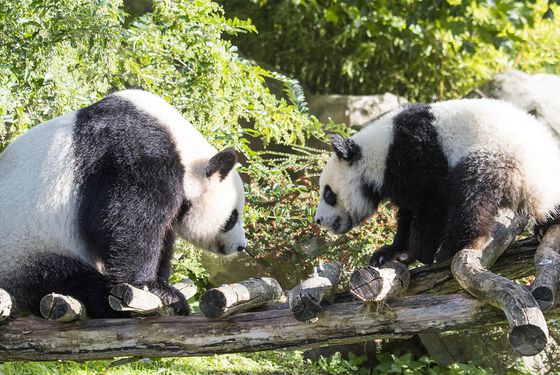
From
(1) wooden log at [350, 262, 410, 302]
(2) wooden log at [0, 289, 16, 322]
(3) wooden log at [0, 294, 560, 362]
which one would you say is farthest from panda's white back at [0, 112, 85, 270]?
(1) wooden log at [350, 262, 410, 302]

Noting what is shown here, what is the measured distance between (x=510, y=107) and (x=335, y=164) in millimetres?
1253

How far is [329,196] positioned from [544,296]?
7.44 feet

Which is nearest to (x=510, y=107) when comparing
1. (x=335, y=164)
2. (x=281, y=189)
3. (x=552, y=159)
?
(x=552, y=159)

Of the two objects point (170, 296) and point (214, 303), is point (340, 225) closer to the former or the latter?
point (170, 296)

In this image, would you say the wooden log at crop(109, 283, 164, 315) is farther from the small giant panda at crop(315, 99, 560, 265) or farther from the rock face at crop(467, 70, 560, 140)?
the rock face at crop(467, 70, 560, 140)

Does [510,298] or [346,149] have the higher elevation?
[510,298]

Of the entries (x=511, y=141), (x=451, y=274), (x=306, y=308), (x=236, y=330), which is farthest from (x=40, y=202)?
(x=511, y=141)

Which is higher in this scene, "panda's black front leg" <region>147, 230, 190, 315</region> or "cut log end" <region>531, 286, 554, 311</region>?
"cut log end" <region>531, 286, 554, 311</region>

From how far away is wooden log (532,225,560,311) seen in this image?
350 centimetres

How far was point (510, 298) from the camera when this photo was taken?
131 inches

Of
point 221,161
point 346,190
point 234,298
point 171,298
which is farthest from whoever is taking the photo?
point 346,190

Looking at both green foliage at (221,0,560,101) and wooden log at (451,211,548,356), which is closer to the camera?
wooden log at (451,211,548,356)

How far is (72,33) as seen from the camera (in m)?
5.15

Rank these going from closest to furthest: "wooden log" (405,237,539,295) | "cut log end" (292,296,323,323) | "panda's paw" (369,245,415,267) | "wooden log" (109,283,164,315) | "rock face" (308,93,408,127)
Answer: "cut log end" (292,296,323,323)
"wooden log" (109,283,164,315)
"wooden log" (405,237,539,295)
"panda's paw" (369,245,415,267)
"rock face" (308,93,408,127)
